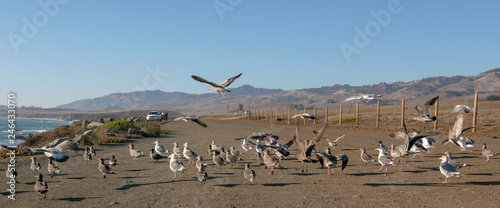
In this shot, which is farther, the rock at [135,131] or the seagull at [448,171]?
the rock at [135,131]

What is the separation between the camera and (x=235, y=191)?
9.39m

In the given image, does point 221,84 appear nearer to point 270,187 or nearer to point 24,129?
point 270,187

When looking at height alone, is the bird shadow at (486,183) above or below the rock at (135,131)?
above

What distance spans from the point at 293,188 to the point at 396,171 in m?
4.45

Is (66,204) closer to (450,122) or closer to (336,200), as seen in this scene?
(336,200)

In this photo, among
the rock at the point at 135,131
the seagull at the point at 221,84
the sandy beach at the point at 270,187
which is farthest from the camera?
the rock at the point at 135,131

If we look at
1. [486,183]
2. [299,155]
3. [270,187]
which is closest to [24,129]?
[299,155]

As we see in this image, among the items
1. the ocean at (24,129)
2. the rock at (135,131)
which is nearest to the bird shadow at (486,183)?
the rock at (135,131)

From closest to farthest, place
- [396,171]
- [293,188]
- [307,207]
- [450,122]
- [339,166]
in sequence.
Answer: [307,207] → [293,188] → [396,171] → [339,166] → [450,122]

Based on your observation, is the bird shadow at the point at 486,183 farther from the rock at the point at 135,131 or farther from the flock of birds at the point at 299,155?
the rock at the point at 135,131

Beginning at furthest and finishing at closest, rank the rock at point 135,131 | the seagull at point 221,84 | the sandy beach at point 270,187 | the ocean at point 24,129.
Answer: the ocean at point 24,129
the rock at point 135,131
the seagull at point 221,84
the sandy beach at point 270,187

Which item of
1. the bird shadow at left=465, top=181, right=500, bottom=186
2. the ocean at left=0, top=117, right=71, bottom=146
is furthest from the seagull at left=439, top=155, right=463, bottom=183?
the ocean at left=0, top=117, right=71, bottom=146

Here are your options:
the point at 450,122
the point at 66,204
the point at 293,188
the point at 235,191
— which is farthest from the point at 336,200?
the point at 450,122

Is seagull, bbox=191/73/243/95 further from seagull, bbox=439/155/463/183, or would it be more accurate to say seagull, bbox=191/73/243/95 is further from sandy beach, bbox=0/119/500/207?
seagull, bbox=439/155/463/183
